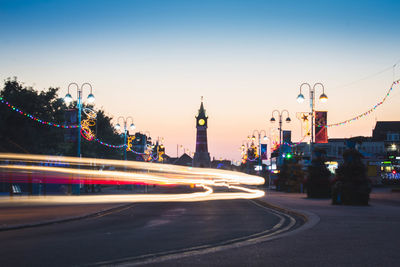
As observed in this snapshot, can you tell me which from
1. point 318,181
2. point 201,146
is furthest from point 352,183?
point 201,146

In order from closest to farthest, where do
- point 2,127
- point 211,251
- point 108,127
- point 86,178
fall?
point 211,251, point 2,127, point 86,178, point 108,127

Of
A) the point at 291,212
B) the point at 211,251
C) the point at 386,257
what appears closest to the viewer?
the point at 386,257

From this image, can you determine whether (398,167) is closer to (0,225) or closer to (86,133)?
(86,133)

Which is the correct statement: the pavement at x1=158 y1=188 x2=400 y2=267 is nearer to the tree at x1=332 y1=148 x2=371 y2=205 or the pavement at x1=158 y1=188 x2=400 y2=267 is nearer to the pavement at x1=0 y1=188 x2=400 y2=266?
the pavement at x1=0 y1=188 x2=400 y2=266

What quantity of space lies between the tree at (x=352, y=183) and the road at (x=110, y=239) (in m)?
8.84

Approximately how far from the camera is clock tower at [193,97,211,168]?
166m

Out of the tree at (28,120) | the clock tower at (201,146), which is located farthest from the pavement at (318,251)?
the clock tower at (201,146)

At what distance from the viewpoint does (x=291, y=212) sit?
20109 millimetres

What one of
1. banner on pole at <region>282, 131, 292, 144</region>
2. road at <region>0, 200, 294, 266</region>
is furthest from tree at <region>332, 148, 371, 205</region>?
banner on pole at <region>282, 131, 292, 144</region>

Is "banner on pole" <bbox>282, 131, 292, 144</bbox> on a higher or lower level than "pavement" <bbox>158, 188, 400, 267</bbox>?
higher

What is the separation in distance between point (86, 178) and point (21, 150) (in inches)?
356

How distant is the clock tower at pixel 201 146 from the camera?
543 ft

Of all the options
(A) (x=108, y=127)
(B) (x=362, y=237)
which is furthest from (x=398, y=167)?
(B) (x=362, y=237)

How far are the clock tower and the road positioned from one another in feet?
484
